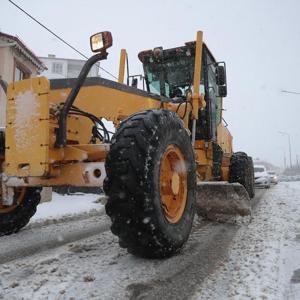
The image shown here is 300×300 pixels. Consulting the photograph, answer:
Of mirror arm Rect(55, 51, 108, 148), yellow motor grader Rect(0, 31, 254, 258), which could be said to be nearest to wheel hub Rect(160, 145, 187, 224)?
yellow motor grader Rect(0, 31, 254, 258)

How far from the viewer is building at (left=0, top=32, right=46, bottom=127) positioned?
47.5ft

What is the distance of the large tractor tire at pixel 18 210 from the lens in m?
4.04

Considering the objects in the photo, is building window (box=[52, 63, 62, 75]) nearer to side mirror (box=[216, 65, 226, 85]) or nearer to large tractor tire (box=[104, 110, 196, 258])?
side mirror (box=[216, 65, 226, 85])

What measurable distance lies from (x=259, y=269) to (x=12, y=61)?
1466 centimetres

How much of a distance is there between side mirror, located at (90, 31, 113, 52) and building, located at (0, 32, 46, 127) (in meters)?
11.5

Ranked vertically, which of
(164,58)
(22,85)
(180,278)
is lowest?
(180,278)

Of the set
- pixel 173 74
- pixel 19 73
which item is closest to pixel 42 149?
pixel 173 74

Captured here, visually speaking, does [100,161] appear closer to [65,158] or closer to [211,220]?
[65,158]

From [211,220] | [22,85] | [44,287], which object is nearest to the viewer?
[44,287]

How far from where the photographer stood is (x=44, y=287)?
2.43 metres

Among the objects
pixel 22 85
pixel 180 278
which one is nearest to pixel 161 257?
pixel 180 278

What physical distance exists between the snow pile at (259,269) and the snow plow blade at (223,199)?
0.79 metres

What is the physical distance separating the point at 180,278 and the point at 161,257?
42 centimetres

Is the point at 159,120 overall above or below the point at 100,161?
above
